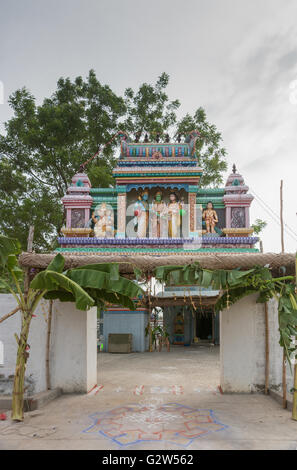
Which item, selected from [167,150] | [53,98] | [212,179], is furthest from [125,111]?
[167,150]

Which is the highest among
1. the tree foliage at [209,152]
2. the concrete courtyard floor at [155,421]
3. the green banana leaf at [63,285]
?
the tree foliage at [209,152]

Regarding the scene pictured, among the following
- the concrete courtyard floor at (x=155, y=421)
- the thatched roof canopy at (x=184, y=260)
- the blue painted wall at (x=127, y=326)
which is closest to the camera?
the concrete courtyard floor at (x=155, y=421)

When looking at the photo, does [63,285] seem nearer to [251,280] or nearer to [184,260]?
[184,260]

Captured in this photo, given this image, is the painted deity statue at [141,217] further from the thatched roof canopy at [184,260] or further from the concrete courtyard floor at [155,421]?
the thatched roof canopy at [184,260]

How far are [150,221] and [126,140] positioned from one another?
4.04 metres

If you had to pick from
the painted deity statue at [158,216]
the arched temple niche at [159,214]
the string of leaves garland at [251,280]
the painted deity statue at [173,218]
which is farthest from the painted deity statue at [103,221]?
the string of leaves garland at [251,280]

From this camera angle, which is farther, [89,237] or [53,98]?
[53,98]

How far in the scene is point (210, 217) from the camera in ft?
51.5

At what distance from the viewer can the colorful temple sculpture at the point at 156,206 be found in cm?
1538

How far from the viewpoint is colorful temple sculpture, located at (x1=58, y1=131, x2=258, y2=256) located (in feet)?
50.5

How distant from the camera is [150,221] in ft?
52.4

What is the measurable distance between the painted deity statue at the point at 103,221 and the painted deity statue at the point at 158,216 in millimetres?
1785

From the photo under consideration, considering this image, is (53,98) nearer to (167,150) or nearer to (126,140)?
(126,140)
